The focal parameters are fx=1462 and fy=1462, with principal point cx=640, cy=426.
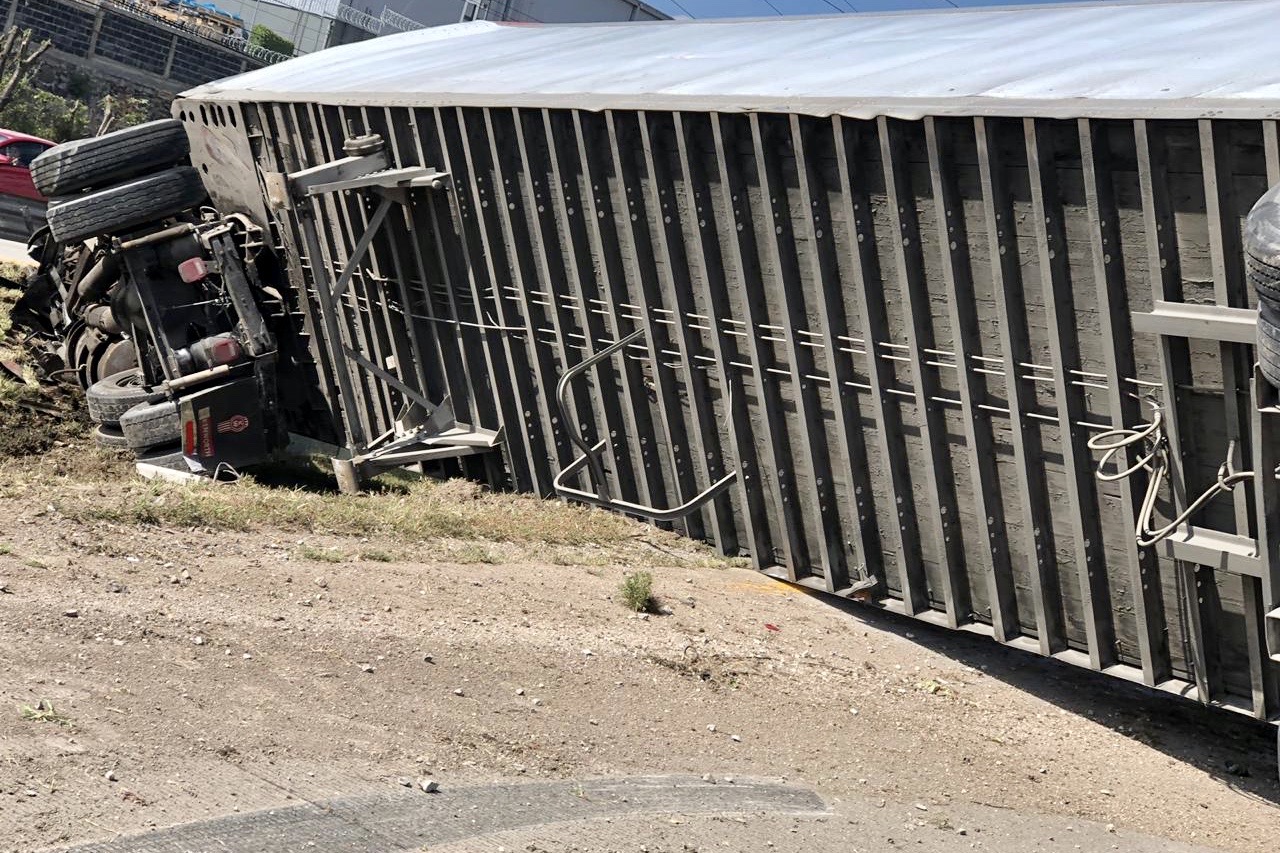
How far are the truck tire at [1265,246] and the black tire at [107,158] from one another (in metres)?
8.89

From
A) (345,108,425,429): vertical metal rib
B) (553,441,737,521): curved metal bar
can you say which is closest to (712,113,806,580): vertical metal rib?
(553,441,737,521): curved metal bar

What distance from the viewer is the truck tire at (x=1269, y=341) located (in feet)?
18.5

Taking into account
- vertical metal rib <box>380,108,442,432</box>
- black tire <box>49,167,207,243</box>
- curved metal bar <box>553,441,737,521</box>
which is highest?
black tire <box>49,167,207,243</box>

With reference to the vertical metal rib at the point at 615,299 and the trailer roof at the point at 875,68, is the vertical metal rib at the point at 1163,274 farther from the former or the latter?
the vertical metal rib at the point at 615,299

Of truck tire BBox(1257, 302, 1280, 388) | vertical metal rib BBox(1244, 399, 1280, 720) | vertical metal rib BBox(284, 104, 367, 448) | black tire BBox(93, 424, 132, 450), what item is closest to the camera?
truck tire BBox(1257, 302, 1280, 388)

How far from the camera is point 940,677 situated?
26.3 feet

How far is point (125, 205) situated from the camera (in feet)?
37.7

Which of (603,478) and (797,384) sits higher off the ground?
(797,384)

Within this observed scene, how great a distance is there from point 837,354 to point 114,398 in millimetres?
6305

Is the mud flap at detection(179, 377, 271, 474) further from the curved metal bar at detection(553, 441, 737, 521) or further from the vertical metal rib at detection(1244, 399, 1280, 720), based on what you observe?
the vertical metal rib at detection(1244, 399, 1280, 720)

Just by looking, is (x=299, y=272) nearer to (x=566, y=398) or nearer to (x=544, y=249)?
(x=544, y=249)

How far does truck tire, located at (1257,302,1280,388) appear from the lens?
5.64m

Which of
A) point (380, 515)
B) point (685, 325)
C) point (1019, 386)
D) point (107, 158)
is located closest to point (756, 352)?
point (685, 325)

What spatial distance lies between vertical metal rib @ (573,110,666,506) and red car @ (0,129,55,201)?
41.5 ft
